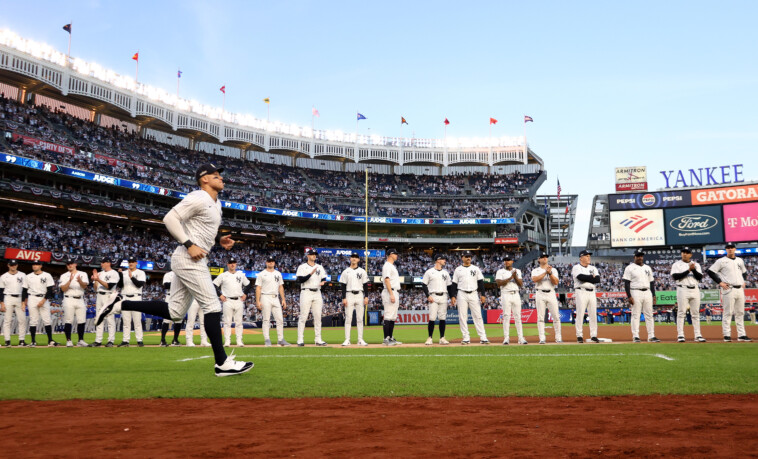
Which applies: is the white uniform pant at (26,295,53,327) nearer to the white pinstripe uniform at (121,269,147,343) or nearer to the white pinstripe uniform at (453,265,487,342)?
the white pinstripe uniform at (121,269,147,343)

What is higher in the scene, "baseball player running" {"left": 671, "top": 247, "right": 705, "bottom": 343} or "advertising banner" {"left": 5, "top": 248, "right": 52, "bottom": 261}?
"advertising banner" {"left": 5, "top": 248, "right": 52, "bottom": 261}

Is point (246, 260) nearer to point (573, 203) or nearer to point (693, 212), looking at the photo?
point (693, 212)

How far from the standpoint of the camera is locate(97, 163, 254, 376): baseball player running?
20.9 ft

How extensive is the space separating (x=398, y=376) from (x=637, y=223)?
4492 centimetres

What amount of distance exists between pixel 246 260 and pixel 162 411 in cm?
4866

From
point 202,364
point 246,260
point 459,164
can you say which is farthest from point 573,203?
point 202,364

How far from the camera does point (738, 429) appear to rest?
353cm

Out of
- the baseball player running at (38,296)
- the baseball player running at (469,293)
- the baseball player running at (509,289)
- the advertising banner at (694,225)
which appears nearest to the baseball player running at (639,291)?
the baseball player running at (509,289)

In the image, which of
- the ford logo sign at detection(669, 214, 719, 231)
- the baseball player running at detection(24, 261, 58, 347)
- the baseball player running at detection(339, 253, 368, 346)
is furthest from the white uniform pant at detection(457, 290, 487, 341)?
the ford logo sign at detection(669, 214, 719, 231)

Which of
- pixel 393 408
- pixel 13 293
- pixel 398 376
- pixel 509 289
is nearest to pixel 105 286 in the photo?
pixel 13 293

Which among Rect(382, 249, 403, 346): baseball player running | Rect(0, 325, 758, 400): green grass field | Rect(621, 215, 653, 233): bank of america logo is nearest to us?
Rect(0, 325, 758, 400): green grass field

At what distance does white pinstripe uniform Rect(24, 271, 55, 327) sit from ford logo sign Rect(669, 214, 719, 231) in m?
45.6

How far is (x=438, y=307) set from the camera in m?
14.2

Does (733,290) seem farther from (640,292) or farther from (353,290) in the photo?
(353,290)
